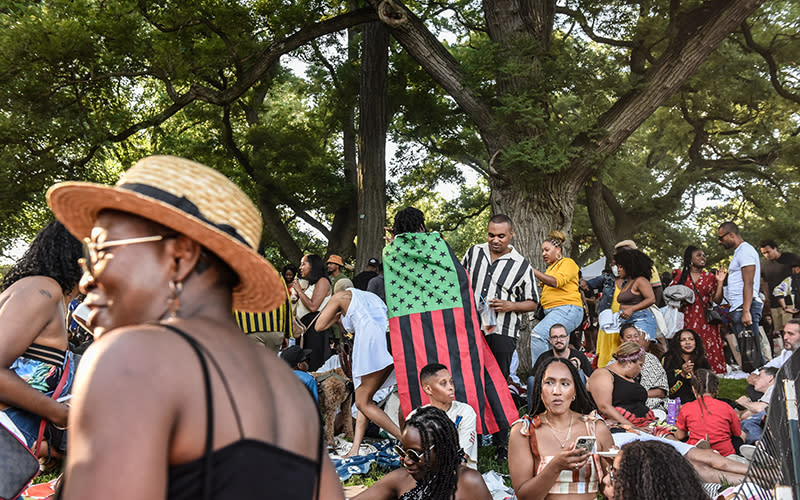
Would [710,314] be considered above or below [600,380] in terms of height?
above

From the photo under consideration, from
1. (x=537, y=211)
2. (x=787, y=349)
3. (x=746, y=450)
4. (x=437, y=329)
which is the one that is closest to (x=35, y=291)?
(x=437, y=329)

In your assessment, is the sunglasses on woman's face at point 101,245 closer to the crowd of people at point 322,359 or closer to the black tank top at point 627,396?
the crowd of people at point 322,359

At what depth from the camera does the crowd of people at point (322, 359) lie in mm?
1338

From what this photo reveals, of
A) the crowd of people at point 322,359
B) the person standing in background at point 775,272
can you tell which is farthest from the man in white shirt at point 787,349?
the person standing in background at point 775,272

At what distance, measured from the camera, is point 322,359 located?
367 inches

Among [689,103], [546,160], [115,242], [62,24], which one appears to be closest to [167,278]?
[115,242]

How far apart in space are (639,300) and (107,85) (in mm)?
8661

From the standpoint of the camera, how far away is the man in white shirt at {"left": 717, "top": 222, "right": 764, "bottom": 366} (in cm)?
983

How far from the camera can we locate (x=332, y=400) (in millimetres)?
7750

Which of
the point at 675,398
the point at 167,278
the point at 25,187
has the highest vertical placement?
the point at 25,187

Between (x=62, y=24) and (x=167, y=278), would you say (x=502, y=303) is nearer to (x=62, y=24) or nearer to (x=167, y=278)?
(x=167, y=278)

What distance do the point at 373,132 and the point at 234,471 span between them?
12.9m

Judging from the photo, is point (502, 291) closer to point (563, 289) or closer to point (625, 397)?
point (563, 289)

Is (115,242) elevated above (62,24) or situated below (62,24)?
below
